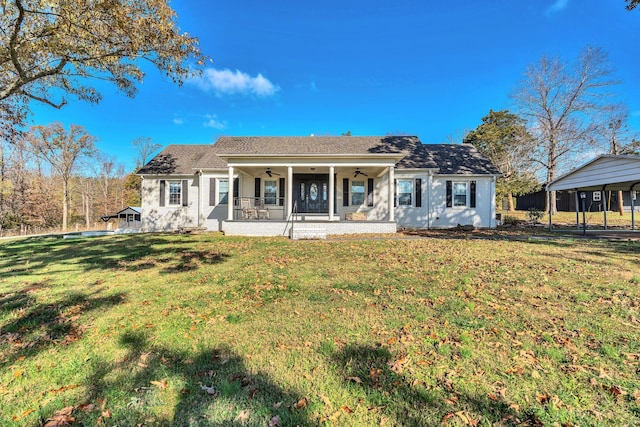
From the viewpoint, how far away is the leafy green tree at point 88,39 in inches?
250

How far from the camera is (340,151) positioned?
1451 cm

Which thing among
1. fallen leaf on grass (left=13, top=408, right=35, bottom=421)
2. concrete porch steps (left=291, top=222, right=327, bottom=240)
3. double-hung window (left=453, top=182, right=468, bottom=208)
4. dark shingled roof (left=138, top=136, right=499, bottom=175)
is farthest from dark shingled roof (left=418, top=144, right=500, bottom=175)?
fallen leaf on grass (left=13, top=408, right=35, bottom=421)

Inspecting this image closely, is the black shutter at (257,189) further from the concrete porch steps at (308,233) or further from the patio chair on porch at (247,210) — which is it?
the concrete porch steps at (308,233)

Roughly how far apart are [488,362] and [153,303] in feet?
15.1

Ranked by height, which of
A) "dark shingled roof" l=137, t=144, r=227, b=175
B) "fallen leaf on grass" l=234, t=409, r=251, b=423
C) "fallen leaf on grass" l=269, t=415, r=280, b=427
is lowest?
"fallen leaf on grass" l=234, t=409, r=251, b=423

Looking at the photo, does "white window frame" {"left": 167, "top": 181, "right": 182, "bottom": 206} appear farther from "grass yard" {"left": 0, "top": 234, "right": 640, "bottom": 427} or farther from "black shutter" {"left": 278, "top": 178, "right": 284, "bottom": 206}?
"grass yard" {"left": 0, "top": 234, "right": 640, "bottom": 427}

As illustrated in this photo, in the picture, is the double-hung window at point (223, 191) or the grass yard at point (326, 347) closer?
the grass yard at point (326, 347)

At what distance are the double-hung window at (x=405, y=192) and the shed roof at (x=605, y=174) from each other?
263 inches

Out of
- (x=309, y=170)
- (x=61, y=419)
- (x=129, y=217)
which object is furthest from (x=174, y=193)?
(x=61, y=419)

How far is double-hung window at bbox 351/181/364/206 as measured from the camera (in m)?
15.9

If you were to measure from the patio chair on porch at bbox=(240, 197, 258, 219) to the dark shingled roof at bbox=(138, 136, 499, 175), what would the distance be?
2519 mm

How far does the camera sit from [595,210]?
25203mm

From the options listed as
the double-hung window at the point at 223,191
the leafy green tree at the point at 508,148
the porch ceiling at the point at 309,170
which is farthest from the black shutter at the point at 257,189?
the leafy green tree at the point at 508,148

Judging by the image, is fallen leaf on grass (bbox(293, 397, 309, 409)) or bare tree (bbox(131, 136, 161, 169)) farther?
bare tree (bbox(131, 136, 161, 169))
